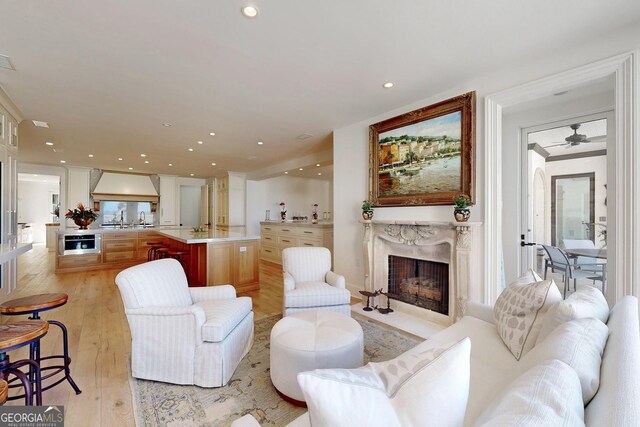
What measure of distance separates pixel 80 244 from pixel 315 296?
6.21 m

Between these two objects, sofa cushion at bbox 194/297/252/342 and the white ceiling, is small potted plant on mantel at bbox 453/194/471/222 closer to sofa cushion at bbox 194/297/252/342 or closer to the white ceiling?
the white ceiling

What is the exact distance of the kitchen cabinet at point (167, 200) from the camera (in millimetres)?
8758

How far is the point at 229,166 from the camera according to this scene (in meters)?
7.41

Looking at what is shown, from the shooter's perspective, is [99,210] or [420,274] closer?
[420,274]

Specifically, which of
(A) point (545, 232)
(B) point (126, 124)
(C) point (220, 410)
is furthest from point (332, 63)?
(B) point (126, 124)

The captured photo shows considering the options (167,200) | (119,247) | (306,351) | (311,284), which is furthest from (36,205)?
(306,351)

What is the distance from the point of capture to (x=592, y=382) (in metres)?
0.73

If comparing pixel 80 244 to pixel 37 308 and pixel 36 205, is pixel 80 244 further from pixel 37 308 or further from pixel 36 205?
pixel 36 205

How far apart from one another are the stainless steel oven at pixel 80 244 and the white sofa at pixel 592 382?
23.3 ft

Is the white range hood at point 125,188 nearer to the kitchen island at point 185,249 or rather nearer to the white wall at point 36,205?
the kitchen island at point 185,249

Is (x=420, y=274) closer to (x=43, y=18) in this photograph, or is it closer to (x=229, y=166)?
(x=43, y=18)

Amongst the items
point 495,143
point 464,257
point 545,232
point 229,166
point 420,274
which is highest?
point 229,166

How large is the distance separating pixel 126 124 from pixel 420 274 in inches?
189

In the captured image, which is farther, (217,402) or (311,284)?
(311,284)
